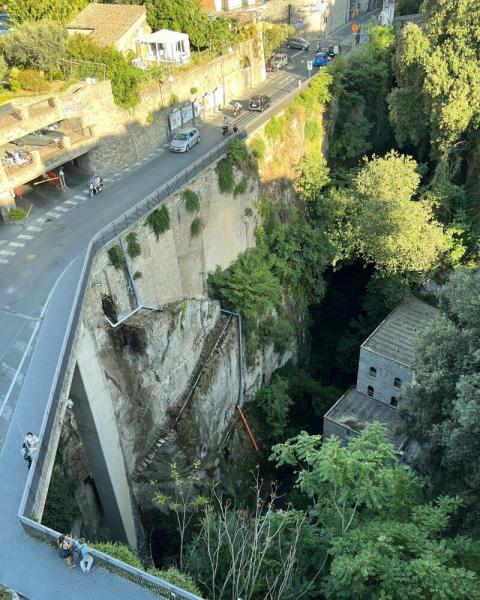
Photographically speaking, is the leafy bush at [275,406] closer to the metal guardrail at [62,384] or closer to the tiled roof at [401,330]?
the tiled roof at [401,330]

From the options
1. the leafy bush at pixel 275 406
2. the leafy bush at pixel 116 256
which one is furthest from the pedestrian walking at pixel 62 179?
the leafy bush at pixel 275 406

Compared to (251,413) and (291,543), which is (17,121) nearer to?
(251,413)

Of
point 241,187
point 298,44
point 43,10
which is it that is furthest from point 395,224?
point 298,44

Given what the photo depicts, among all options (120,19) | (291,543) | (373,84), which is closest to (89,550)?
(291,543)

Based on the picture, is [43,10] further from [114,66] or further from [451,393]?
[451,393]

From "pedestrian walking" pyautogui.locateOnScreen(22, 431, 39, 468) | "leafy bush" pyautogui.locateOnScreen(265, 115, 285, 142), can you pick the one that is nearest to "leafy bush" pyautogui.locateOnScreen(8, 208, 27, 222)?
"pedestrian walking" pyautogui.locateOnScreen(22, 431, 39, 468)
